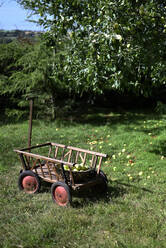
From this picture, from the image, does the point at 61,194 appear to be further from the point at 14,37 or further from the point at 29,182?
the point at 14,37

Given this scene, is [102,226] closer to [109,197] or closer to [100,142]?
[109,197]

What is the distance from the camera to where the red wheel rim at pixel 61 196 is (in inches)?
146

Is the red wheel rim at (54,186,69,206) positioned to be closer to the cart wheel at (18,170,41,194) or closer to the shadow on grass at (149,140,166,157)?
the cart wheel at (18,170,41,194)

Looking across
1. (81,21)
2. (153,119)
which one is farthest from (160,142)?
(81,21)

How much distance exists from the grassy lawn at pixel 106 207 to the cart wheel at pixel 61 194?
0.09m

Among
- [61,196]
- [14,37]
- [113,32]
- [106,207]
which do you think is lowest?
[106,207]

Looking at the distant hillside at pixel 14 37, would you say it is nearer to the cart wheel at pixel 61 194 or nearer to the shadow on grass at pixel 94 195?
the shadow on grass at pixel 94 195

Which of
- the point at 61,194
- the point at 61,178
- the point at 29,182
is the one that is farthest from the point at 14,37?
the point at 61,194

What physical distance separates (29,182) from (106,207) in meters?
1.18

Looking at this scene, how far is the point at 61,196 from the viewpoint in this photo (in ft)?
12.3

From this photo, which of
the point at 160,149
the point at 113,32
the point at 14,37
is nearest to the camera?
the point at 113,32

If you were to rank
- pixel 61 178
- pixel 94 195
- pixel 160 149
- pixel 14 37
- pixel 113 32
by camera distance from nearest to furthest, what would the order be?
pixel 113 32, pixel 61 178, pixel 94 195, pixel 160 149, pixel 14 37

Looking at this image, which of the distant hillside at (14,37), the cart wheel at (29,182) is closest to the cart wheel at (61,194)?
the cart wheel at (29,182)

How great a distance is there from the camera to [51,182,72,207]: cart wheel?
12.0ft
